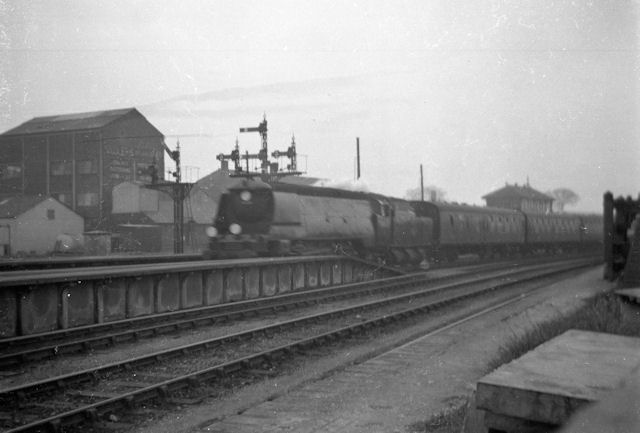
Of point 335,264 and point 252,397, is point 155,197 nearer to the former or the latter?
point 335,264

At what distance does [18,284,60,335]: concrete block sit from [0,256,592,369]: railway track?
1.62 ft

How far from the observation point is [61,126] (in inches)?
1265

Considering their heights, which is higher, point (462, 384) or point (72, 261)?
point (72, 261)

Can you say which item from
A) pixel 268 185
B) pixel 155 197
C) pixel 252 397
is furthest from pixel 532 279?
pixel 155 197

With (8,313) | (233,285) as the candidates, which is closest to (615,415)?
(8,313)

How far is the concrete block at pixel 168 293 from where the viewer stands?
1323cm

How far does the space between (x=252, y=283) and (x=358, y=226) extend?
23.5ft

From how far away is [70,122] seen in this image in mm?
33688

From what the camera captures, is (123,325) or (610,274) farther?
(610,274)

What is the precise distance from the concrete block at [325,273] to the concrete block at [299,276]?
102cm

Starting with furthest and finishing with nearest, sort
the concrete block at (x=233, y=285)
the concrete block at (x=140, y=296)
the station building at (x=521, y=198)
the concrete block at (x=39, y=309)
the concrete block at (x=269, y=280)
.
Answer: the concrete block at (x=269, y=280)
the concrete block at (x=233, y=285)
the concrete block at (x=140, y=296)
the concrete block at (x=39, y=309)
the station building at (x=521, y=198)

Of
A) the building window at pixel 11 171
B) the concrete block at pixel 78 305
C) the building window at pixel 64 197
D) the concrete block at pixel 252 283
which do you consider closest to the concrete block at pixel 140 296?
the concrete block at pixel 78 305

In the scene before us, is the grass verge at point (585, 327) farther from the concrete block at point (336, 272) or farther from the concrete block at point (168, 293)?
the concrete block at point (336, 272)

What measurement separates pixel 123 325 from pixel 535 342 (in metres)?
7.99
